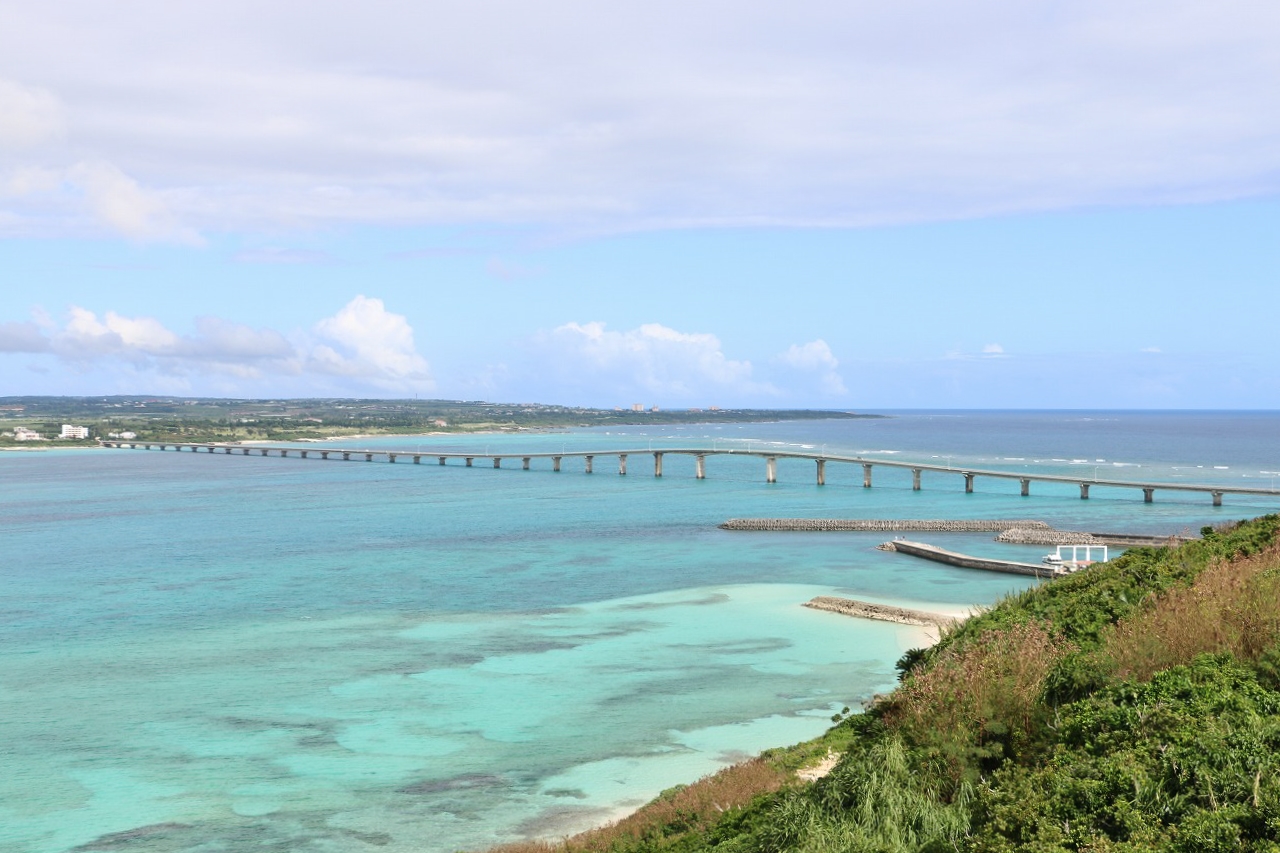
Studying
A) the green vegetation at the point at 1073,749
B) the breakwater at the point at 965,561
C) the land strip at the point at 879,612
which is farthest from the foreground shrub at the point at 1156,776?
the breakwater at the point at 965,561

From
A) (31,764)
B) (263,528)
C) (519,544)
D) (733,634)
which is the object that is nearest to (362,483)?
(263,528)

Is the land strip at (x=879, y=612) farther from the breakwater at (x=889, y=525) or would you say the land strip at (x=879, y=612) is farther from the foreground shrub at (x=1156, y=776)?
the breakwater at (x=889, y=525)

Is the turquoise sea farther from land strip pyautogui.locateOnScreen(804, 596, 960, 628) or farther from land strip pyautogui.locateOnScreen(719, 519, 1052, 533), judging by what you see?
land strip pyautogui.locateOnScreen(719, 519, 1052, 533)

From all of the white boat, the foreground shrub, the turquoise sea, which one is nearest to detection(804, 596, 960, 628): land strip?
the turquoise sea

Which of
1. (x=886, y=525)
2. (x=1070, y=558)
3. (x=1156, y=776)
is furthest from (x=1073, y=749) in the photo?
(x=886, y=525)

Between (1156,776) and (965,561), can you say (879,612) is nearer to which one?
(965,561)

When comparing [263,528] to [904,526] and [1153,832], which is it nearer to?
[904,526]
